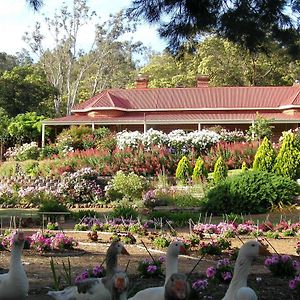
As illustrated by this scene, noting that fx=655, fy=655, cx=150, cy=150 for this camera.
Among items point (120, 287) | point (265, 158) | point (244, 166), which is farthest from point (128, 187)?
point (120, 287)

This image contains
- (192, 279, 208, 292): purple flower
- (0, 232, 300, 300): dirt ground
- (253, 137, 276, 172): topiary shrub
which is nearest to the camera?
(192, 279, 208, 292): purple flower

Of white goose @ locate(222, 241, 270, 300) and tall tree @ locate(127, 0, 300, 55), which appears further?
tall tree @ locate(127, 0, 300, 55)

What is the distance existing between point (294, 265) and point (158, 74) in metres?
52.4

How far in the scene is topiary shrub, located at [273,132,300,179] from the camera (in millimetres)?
23141

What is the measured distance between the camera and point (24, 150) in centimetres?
3139

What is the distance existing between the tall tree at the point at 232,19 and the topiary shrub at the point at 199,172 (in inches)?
599

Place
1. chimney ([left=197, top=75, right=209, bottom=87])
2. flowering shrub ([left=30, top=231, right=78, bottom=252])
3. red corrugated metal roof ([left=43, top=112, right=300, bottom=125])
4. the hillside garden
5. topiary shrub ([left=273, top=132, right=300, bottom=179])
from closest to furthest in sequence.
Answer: the hillside garden → flowering shrub ([left=30, top=231, right=78, bottom=252]) → topiary shrub ([left=273, top=132, right=300, bottom=179]) → red corrugated metal roof ([left=43, top=112, right=300, bottom=125]) → chimney ([left=197, top=75, right=209, bottom=87])

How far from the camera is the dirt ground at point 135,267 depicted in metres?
6.84

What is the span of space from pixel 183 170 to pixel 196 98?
15.4 metres

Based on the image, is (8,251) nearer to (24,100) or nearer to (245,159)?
(245,159)

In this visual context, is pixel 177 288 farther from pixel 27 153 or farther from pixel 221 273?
pixel 27 153

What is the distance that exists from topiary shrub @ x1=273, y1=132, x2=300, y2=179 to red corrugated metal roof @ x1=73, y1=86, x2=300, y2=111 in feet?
45.3

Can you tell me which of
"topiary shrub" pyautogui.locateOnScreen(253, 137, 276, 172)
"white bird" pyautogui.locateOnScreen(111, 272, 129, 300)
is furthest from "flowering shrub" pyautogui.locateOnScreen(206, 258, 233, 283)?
"topiary shrub" pyautogui.locateOnScreen(253, 137, 276, 172)

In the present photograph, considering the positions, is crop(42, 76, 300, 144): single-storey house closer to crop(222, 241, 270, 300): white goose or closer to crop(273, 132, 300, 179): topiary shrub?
crop(273, 132, 300, 179): topiary shrub
